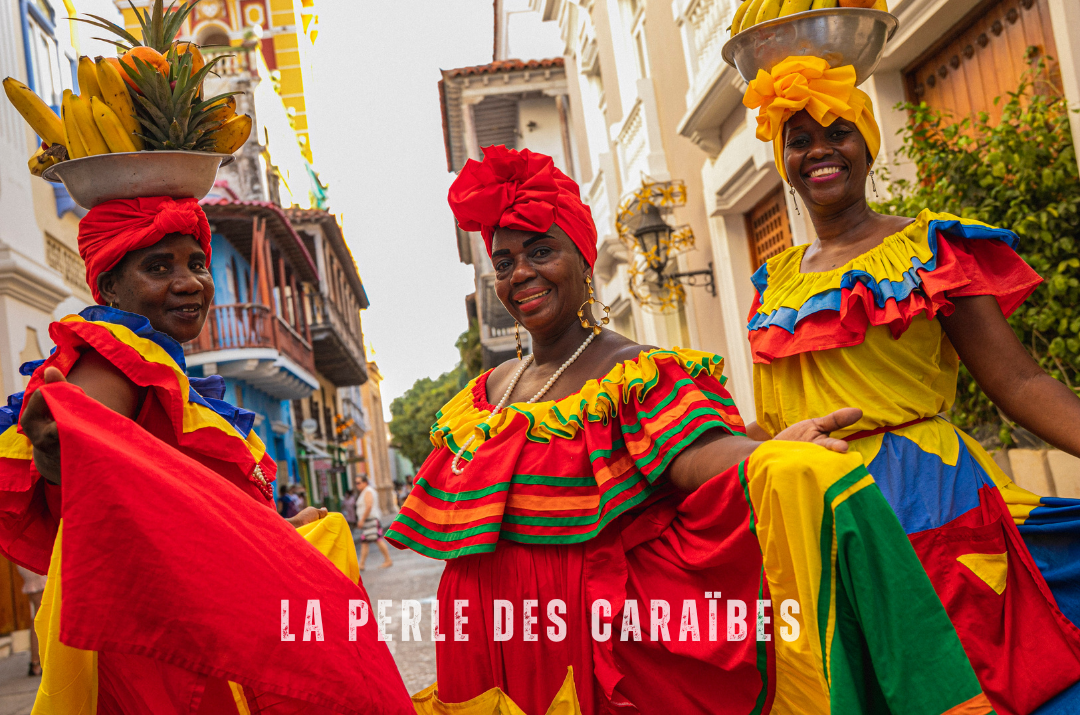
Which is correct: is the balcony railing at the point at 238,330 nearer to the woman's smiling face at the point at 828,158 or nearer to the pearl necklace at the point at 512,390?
the pearl necklace at the point at 512,390

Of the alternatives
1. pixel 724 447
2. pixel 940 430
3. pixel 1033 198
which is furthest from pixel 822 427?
pixel 1033 198

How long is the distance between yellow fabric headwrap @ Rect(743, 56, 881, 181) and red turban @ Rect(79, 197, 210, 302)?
160cm

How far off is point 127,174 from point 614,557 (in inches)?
64.5

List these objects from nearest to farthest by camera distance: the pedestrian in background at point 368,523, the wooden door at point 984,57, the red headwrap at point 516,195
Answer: the red headwrap at point 516,195 < the wooden door at point 984,57 < the pedestrian in background at point 368,523

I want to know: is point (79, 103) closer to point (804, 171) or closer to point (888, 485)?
point (804, 171)

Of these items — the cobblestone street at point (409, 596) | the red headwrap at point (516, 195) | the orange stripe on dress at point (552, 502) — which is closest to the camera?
the orange stripe on dress at point (552, 502)

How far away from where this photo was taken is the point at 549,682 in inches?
86.5

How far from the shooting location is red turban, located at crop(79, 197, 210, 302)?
2391 mm

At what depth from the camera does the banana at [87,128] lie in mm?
2416

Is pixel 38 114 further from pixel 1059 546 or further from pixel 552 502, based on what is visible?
pixel 1059 546

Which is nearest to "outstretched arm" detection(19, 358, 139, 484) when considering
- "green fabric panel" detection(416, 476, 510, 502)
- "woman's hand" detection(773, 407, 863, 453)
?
"green fabric panel" detection(416, 476, 510, 502)

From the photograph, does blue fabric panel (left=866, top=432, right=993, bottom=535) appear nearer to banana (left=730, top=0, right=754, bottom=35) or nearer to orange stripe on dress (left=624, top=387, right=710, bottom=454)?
orange stripe on dress (left=624, top=387, right=710, bottom=454)

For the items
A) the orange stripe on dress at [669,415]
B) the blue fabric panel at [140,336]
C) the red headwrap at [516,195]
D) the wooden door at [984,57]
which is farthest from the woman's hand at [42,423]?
the wooden door at [984,57]

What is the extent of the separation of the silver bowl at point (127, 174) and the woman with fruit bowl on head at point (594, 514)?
77 centimetres
